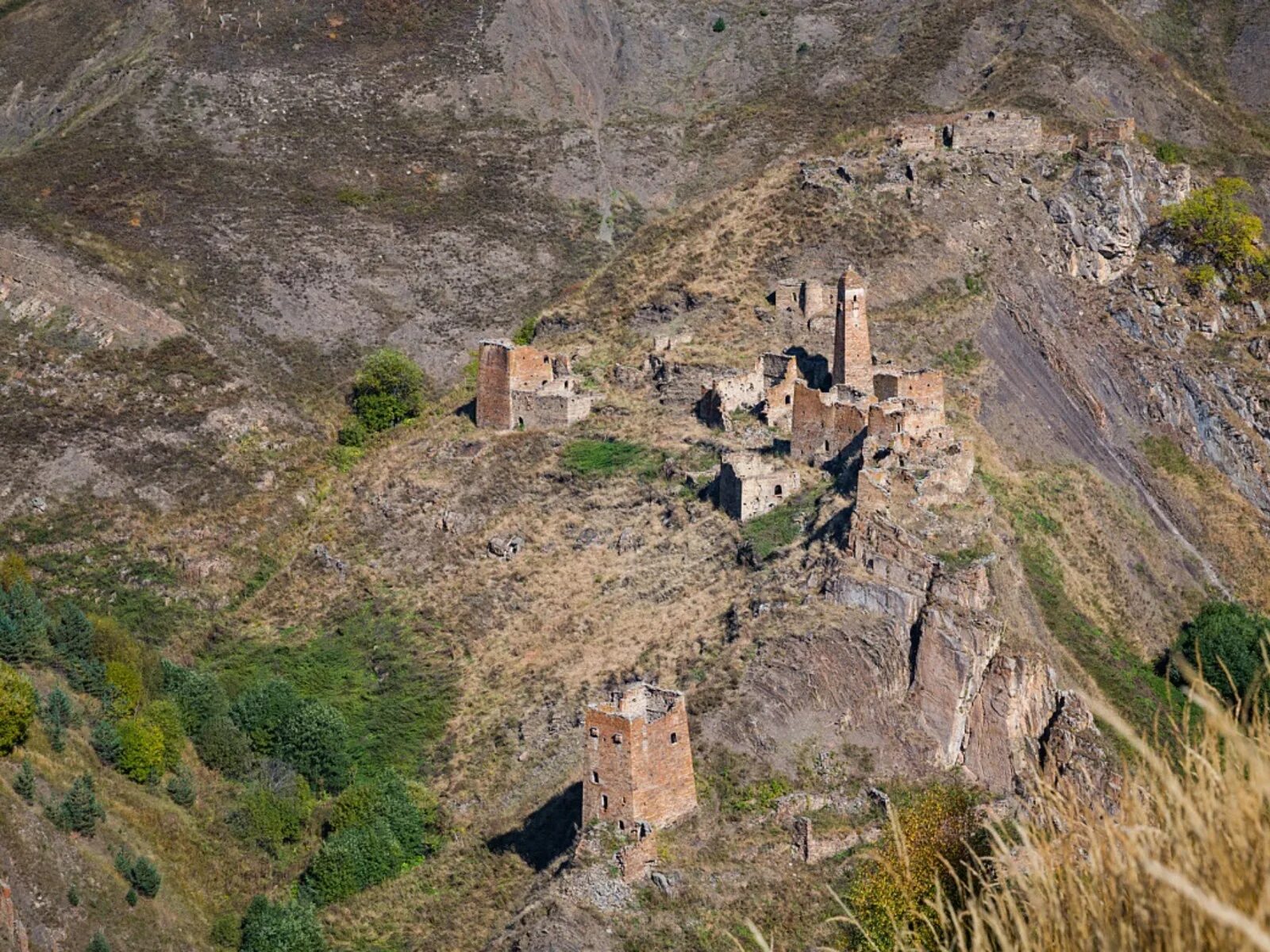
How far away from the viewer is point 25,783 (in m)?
53.4

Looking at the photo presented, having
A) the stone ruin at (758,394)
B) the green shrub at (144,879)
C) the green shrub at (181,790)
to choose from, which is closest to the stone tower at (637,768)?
the green shrub at (144,879)

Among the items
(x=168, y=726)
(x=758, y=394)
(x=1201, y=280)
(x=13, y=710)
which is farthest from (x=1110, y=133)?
(x=13, y=710)

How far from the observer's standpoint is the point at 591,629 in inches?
2370

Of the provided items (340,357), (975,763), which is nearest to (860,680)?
(975,763)

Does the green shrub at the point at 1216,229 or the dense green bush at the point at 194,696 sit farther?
the green shrub at the point at 1216,229

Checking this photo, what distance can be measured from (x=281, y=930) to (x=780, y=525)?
2008 cm

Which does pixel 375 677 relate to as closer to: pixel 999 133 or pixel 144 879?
pixel 144 879

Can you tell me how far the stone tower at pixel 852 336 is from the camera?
2650 inches

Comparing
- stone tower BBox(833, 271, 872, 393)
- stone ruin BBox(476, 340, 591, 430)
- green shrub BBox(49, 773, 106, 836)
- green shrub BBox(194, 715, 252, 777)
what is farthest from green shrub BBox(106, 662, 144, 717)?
stone tower BBox(833, 271, 872, 393)

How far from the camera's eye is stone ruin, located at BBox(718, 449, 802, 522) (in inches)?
2413

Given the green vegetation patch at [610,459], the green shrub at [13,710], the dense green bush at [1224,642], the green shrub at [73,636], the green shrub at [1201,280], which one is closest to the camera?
the green shrub at [13,710]

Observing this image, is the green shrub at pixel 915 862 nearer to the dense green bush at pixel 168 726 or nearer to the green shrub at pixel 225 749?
the green shrub at pixel 225 749

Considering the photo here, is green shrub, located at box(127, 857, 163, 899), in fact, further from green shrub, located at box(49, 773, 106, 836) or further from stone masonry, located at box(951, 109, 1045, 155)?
stone masonry, located at box(951, 109, 1045, 155)

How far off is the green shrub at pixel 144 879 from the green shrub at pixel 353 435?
32284mm
